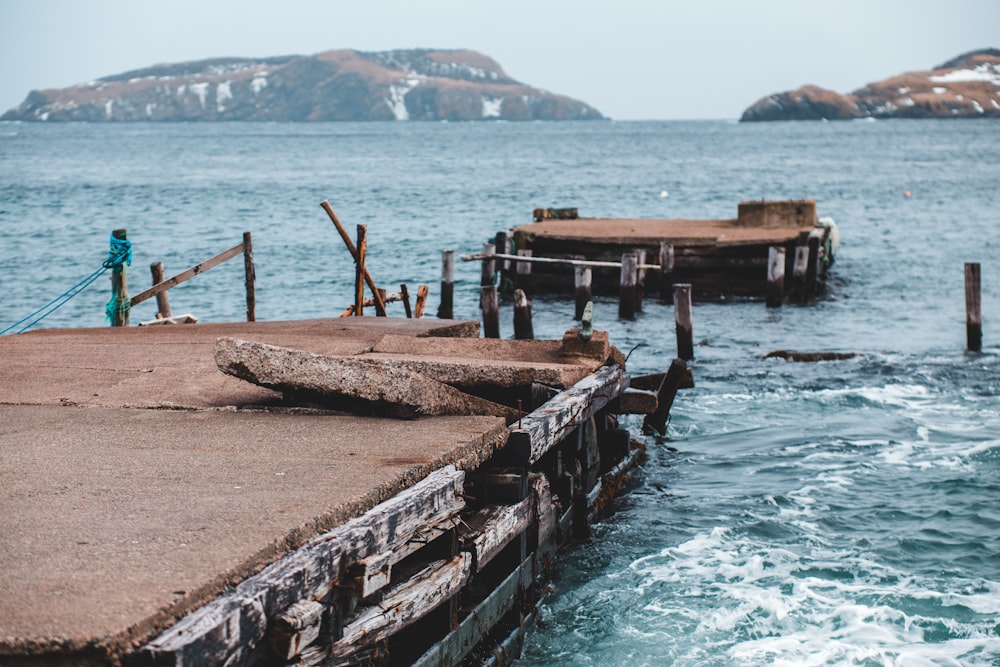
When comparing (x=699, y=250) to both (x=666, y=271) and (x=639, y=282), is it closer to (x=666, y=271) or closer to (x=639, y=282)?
(x=666, y=271)

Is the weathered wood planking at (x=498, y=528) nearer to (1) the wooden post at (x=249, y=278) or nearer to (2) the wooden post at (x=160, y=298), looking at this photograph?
(1) the wooden post at (x=249, y=278)

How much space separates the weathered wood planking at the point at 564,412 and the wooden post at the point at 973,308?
32.1 feet

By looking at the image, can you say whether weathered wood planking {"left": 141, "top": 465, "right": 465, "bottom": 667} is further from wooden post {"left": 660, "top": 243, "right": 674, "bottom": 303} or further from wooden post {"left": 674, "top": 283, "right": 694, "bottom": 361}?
wooden post {"left": 660, "top": 243, "right": 674, "bottom": 303}

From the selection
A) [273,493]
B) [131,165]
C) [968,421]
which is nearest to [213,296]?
[968,421]

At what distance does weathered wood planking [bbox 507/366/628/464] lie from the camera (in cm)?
768

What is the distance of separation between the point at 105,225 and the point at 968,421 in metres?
39.7

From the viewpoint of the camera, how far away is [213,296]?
28.1 m

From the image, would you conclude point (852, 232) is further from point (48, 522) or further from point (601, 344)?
point (48, 522)

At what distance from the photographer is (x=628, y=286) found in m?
21.6

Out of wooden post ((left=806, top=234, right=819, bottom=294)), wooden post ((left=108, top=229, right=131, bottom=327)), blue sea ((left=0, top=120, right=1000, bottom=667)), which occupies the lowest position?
blue sea ((left=0, top=120, right=1000, bottom=667))

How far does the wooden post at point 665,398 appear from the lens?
12805 mm

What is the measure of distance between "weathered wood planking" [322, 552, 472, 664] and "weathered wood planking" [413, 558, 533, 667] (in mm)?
273

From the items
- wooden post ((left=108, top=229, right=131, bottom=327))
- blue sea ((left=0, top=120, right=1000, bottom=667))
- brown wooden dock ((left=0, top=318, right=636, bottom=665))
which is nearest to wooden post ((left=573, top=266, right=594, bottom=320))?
blue sea ((left=0, top=120, right=1000, bottom=667))

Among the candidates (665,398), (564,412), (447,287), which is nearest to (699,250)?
(447,287)
